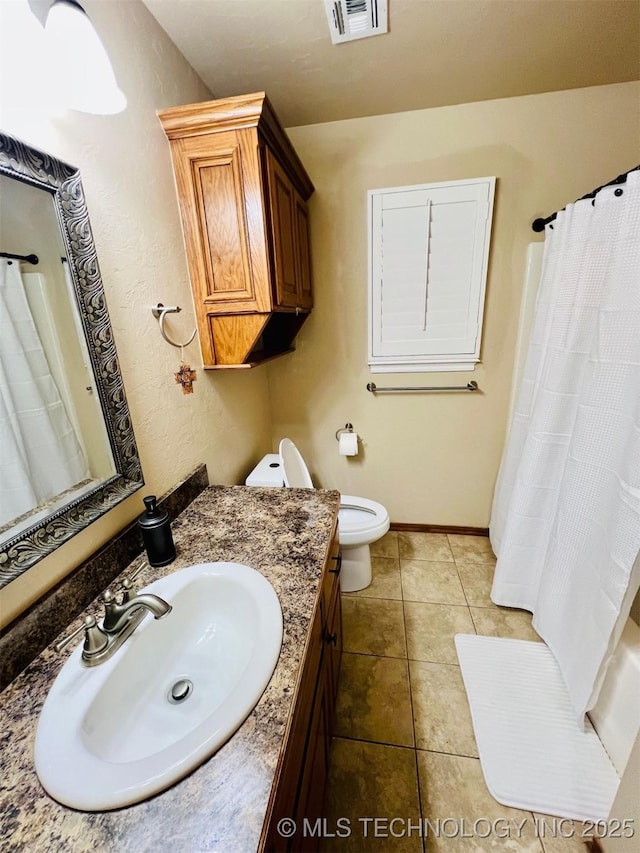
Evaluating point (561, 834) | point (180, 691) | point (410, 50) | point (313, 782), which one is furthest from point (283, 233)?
point (561, 834)

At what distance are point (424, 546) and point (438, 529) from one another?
177mm

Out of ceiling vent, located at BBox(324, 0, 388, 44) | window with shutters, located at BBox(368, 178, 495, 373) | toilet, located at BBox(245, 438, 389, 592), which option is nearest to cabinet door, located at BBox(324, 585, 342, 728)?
toilet, located at BBox(245, 438, 389, 592)

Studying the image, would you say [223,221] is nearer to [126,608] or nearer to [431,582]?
[126,608]

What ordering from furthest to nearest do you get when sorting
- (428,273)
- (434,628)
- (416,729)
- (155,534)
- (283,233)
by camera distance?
(428,273)
(434,628)
(283,233)
(416,729)
(155,534)

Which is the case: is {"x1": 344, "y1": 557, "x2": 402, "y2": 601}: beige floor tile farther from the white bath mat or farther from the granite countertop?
the granite countertop

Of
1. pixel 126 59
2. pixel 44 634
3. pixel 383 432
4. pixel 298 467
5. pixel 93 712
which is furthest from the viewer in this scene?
pixel 383 432

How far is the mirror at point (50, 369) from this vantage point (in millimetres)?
657

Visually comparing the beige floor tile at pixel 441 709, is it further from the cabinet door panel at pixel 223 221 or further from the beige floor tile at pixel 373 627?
the cabinet door panel at pixel 223 221

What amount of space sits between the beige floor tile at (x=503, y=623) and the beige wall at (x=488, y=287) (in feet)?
2.01

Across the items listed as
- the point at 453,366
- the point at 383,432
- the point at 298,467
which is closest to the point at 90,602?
the point at 298,467

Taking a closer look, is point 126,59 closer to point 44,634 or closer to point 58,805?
point 44,634

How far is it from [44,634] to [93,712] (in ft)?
0.74

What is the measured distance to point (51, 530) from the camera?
2.35ft

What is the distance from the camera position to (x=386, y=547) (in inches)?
85.5
